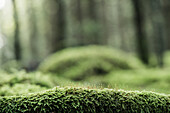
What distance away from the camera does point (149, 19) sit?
499 inches

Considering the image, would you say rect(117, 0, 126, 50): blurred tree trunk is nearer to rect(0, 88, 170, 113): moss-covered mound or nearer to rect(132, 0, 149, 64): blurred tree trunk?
rect(132, 0, 149, 64): blurred tree trunk

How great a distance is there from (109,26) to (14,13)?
13.8 metres

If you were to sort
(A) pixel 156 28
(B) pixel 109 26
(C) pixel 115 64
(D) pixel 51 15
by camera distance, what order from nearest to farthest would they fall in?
(C) pixel 115 64, (A) pixel 156 28, (D) pixel 51 15, (B) pixel 109 26

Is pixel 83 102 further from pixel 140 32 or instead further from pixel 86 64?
pixel 140 32

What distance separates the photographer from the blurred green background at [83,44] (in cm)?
750

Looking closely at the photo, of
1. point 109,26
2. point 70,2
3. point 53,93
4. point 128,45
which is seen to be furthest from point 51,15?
point 53,93

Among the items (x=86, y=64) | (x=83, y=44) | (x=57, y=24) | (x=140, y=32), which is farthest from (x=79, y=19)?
(x=86, y=64)

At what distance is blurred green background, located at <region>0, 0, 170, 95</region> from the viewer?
7.50 meters

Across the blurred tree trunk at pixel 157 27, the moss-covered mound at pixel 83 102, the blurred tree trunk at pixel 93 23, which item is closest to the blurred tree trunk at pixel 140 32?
the blurred tree trunk at pixel 157 27

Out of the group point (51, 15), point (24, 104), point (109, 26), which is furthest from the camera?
point (109, 26)

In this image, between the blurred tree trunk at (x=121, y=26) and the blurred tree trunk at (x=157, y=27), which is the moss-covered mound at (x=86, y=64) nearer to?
the blurred tree trunk at (x=157, y=27)

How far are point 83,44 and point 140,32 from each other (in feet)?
16.3

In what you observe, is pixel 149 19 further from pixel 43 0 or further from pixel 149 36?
pixel 43 0

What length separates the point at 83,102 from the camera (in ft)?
7.41
